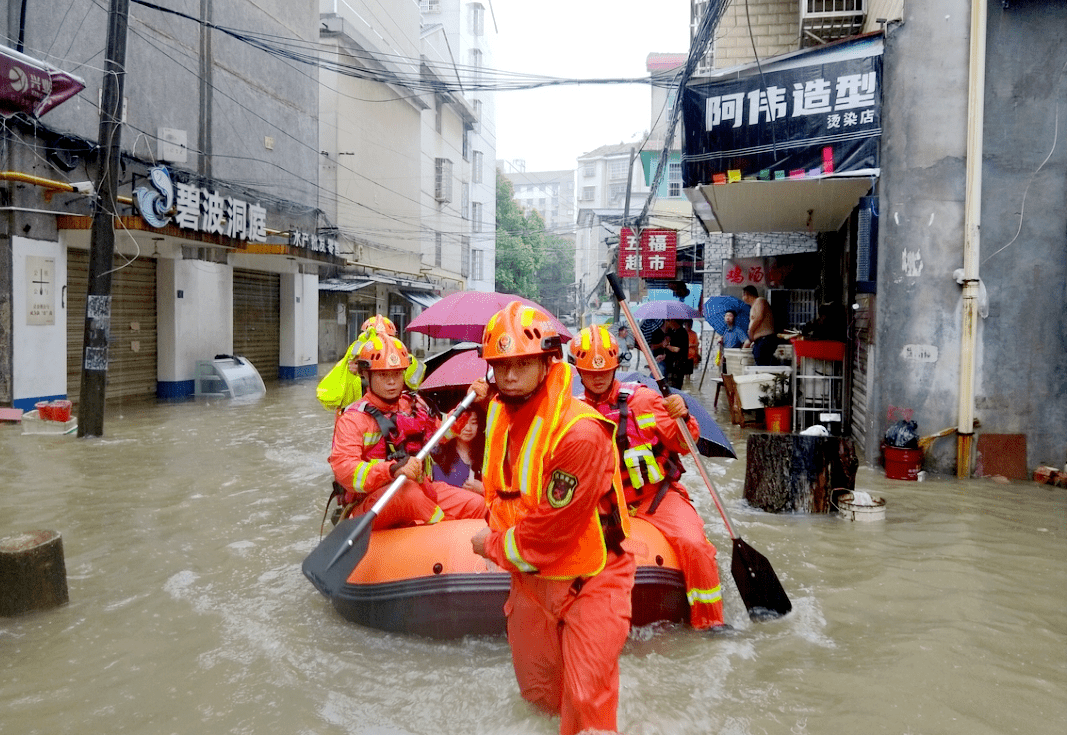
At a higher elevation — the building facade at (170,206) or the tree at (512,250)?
the tree at (512,250)

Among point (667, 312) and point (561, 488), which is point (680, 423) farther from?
point (667, 312)

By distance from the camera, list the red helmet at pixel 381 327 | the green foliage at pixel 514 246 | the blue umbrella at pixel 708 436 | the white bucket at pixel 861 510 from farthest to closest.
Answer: the green foliage at pixel 514 246
the white bucket at pixel 861 510
the blue umbrella at pixel 708 436
the red helmet at pixel 381 327

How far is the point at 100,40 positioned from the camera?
13.0 meters

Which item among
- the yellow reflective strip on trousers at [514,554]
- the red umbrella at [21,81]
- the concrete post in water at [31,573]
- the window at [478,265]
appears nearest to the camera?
the yellow reflective strip on trousers at [514,554]

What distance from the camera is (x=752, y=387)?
11.5 metres

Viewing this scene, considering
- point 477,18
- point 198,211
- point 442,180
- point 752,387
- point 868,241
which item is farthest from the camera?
point 477,18

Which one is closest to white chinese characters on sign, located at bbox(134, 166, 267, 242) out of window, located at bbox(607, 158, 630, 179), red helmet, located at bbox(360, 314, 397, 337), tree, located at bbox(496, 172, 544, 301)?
Answer: red helmet, located at bbox(360, 314, 397, 337)

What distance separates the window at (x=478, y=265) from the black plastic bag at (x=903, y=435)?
38113 millimetres

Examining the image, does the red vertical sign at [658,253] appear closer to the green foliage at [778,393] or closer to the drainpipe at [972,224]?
the green foliage at [778,393]

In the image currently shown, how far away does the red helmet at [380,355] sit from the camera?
181 inches

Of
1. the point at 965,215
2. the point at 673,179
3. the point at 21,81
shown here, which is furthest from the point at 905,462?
the point at 673,179

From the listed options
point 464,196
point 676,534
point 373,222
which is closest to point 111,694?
point 676,534

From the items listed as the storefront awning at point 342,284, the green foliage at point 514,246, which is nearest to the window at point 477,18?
the green foliage at point 514,246

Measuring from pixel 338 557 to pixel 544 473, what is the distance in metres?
0.92
